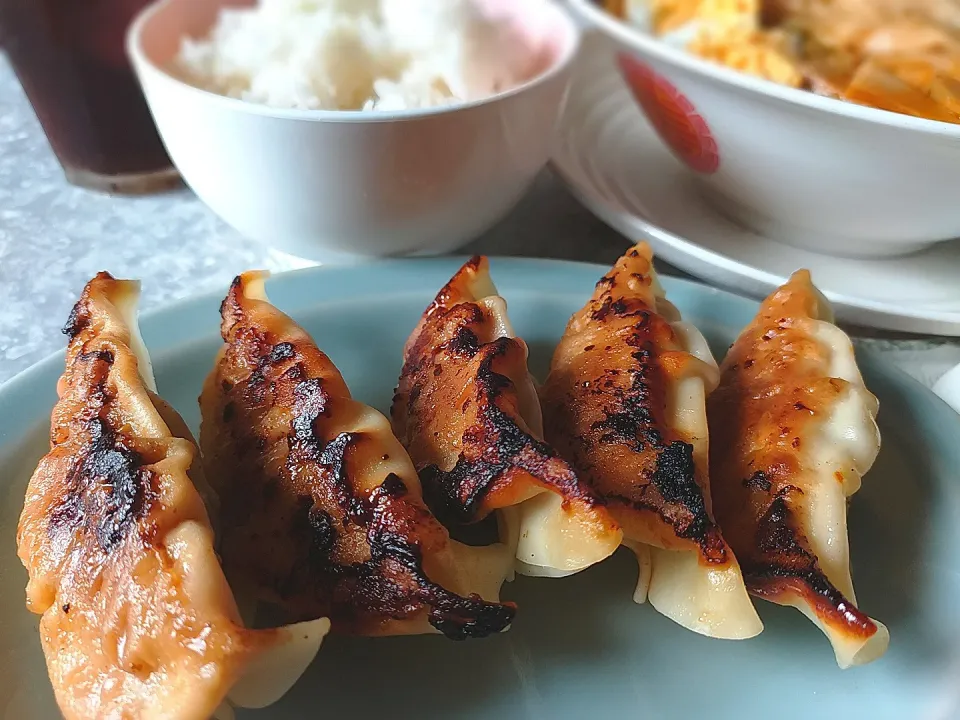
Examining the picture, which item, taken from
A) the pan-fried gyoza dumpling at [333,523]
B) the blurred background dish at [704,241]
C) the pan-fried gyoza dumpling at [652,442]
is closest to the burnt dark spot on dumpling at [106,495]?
the pan-fried gyoza dumpling at [333,523]

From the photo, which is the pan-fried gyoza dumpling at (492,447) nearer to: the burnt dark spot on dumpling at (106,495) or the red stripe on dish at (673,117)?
the burnt dark spot on dumpling at (106,495)

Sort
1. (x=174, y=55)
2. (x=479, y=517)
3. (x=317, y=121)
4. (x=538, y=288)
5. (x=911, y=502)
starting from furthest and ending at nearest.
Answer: (x=174, y=55) < (x=538, y=288) < (x=317, y=121) < (x=911, y=502) < (x=479, y=517)

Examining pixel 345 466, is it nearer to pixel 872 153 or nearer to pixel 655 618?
pixel 655 618

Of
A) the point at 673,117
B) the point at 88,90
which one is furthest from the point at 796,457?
the point at 88,90

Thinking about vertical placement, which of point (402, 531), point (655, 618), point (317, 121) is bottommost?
point (655, 618)

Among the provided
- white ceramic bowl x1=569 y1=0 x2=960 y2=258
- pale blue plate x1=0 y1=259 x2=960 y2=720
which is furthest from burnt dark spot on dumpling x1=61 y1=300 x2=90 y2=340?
white ceramic bowl x1=569 y1=0 x2=960 y2=258

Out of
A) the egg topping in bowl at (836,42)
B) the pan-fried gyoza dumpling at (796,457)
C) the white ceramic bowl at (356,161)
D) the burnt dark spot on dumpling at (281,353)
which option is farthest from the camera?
the egg topping in bowl at (836,42)

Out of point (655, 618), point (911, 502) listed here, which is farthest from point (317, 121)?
point (911, 502)
